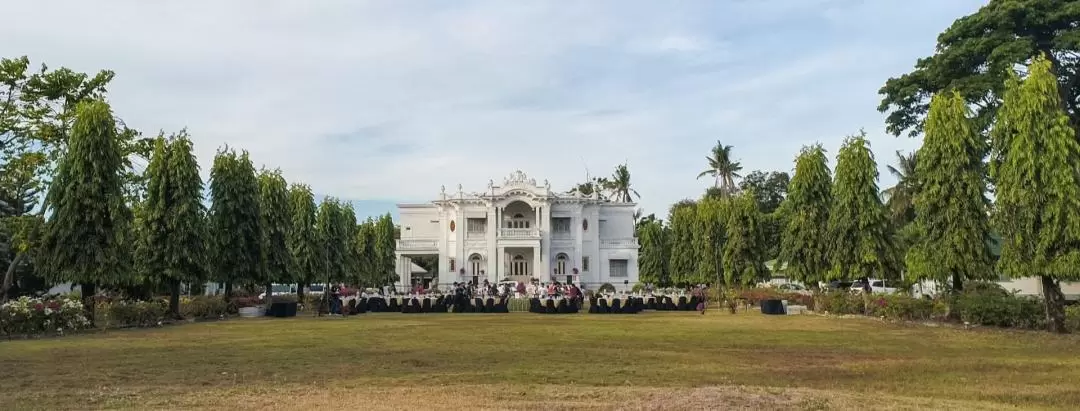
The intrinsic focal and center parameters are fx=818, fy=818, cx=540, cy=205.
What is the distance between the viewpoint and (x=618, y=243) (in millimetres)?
63562

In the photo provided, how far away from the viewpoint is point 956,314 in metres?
23.2

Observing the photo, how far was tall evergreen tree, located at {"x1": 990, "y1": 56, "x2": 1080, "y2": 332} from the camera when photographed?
19.9 meters

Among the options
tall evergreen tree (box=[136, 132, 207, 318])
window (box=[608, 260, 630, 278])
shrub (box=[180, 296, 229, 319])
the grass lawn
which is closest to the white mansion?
window (box=[608, 260, 630, 278])

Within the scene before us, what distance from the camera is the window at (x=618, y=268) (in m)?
63.4

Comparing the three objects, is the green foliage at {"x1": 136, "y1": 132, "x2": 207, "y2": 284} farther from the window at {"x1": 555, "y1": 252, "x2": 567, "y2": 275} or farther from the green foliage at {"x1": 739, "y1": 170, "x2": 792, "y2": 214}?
the green foliage at {"x1": 739, "y1": 170, "x2": 792, "y2": 214}

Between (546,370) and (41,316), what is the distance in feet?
47.7

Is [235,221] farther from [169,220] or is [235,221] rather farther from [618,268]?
[618,268]

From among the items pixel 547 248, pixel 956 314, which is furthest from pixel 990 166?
pixel 547 248

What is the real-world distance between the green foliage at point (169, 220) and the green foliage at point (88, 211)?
11.2 feet

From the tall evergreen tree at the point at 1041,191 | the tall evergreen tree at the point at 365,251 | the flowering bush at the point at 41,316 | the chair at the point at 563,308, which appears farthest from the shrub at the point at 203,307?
the tall evergreen tree at the point at 1041,191

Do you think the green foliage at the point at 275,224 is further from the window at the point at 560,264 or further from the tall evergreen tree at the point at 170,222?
the window at the point at 560,264

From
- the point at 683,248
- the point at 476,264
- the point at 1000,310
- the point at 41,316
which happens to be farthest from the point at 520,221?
the point at 41,316

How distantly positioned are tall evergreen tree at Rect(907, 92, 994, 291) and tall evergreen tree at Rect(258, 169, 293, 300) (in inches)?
910

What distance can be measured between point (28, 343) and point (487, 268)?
143ft
